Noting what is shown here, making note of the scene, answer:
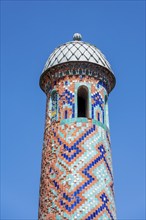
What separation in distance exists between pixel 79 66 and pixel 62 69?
43 centimetres

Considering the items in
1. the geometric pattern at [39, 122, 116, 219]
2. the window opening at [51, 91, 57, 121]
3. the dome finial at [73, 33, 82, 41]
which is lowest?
the geometric pattern at [39, 122, 116, 219]

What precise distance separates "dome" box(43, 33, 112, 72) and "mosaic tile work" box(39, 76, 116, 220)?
48 cm

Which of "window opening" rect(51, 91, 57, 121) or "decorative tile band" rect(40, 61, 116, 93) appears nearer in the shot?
"window opening" rect(51, 91, 57, 121)

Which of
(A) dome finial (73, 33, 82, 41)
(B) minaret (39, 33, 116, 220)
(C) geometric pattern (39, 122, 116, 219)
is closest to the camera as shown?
(C) geometric pattern (39, 122, 116, 219)

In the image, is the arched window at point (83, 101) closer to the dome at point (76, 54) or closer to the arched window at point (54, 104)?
the arched window at point (54, 104)

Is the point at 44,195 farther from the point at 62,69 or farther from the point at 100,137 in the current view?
the point at 62,69

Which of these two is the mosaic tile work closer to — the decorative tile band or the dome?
the decorative tile band

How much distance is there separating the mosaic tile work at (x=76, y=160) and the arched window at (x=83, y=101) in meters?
0.13

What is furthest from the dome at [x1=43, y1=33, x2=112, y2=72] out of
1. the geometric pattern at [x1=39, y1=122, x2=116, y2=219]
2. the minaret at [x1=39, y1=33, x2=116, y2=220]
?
the geometric pattern at [x1=39, y1=122, x2=116, y2=219]

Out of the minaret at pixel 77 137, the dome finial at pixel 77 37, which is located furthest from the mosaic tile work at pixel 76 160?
the dome finial at pixel 77 37

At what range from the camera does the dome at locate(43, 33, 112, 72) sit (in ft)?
39.7

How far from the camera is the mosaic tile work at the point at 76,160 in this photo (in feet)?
34.1

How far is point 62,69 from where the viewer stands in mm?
12070

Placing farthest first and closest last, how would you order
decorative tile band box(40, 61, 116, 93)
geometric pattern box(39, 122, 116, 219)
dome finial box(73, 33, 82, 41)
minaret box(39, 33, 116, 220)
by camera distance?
1. dome finial box(73, 33, 82, 41)
2. decorative tile band box(40, 61, 116, 93)
3. minaret box(39, 33, 116, 220)
4. geometric pattern box(39, 122, 116, 219)
